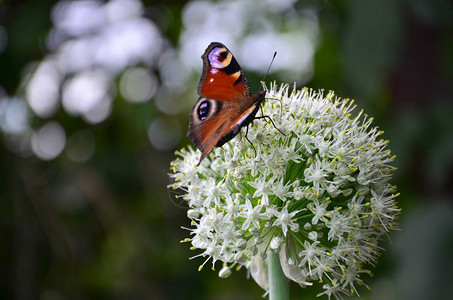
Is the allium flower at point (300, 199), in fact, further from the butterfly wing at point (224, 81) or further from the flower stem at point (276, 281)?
the butterfly wing at point (224, 81)

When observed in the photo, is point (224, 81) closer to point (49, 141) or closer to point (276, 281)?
point (276, 281)

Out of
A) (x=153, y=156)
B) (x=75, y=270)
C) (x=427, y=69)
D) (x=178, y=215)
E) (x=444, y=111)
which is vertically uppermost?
(x=427, y=69)

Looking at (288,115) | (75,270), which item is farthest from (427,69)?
(75,270)

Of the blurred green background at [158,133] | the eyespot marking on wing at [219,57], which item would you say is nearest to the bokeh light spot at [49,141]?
the blurred green background at [158,133]

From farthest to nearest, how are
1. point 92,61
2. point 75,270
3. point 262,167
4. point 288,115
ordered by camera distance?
1. point 75,270
2. point 92,61
3. point 288,115
4. point 262,167

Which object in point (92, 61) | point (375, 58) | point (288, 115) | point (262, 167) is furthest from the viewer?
point (92, 61)

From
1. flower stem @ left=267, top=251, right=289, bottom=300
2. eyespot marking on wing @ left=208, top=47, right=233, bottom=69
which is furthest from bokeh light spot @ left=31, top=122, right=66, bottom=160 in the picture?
flower stem @ left=267, top=251, right=289, bottom=300

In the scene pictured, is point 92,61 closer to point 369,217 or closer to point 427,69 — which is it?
point 427,69
